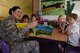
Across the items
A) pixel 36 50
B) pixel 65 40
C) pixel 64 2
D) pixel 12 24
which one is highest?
pixel 64 2

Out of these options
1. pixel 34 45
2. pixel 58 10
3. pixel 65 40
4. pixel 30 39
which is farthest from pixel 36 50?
pixel 58 10

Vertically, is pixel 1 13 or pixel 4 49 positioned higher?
pixel 1 13

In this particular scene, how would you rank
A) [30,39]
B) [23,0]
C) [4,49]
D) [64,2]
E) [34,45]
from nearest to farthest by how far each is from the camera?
[4,49] → [34,45] → [30,39] → [64,2] → [23,0]

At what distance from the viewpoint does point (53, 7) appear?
3623 millimetres

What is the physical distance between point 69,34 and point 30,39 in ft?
1.88

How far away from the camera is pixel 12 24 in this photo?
230cm

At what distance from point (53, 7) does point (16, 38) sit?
155 centimetres

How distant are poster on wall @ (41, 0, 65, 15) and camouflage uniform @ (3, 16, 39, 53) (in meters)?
1.37

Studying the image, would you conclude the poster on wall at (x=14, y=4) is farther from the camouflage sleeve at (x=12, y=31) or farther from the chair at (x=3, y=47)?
the chair at (x=3, y=47)

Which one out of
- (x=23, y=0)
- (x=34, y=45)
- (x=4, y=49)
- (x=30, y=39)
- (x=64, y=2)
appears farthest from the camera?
(x=23, y=0)

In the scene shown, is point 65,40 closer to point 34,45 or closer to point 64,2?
point 34,45

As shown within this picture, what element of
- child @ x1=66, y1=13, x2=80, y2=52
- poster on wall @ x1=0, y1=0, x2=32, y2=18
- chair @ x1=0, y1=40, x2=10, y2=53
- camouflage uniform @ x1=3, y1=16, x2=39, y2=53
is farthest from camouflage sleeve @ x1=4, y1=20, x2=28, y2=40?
poster on wall @ x1=0, y1=0, x2=32, y2=18

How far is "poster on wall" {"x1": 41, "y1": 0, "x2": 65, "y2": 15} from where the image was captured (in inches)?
140

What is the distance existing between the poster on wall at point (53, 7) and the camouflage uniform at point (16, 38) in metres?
1.37
